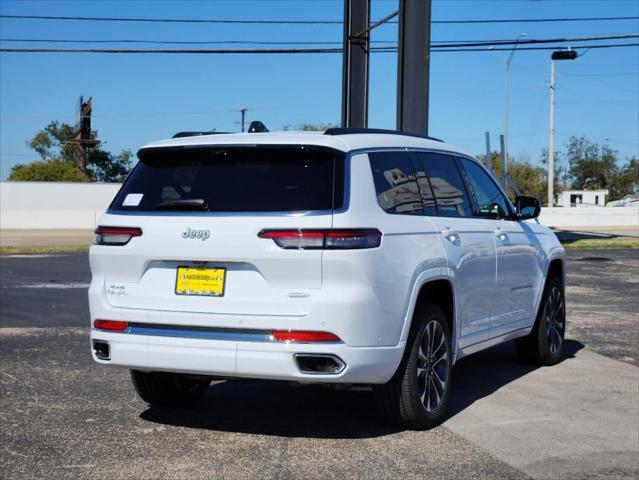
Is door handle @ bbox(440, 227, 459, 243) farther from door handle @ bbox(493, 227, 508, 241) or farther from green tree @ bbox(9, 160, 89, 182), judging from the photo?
green tree @ bbox(9, 160, 89, 182)

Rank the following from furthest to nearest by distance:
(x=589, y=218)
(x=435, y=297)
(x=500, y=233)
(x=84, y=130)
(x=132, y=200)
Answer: (x=84, y=130)
(x=589, y=218)
(x=500, y=233)
(x=435, y=297)
(x=132, y=200)

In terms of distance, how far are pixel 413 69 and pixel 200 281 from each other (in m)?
10.7

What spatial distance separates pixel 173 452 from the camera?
5367 mm

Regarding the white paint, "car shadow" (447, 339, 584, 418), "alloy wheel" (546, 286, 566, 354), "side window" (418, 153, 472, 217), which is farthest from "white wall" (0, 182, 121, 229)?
"side window" (418, 153, 472, 217)

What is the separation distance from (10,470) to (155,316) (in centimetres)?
117

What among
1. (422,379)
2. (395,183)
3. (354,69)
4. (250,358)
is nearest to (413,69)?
(354,69)

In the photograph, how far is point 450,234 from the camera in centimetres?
627

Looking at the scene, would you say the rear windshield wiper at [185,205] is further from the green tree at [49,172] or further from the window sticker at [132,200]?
the green tree at [49,172]

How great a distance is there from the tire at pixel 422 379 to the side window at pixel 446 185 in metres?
0.82

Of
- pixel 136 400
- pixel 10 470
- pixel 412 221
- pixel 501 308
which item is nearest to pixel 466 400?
pixel 501 308

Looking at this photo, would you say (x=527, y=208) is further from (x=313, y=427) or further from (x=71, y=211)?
(x=71, y=211)

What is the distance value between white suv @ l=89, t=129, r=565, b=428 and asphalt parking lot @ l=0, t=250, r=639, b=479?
39 centimetres

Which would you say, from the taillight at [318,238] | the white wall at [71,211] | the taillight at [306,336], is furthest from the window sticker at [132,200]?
the white wall at [71,211]

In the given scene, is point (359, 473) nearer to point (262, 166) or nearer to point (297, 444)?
point (297, 444)
